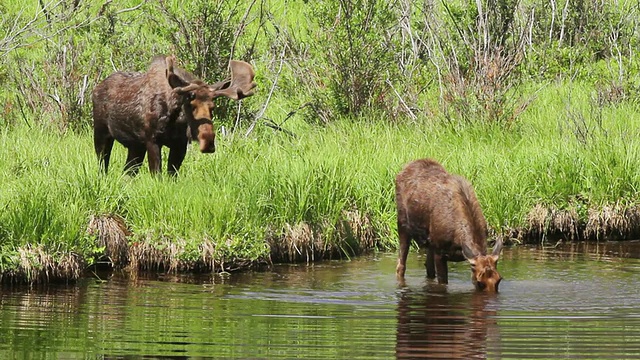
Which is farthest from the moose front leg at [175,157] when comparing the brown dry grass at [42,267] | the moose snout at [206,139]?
the brown dry grass at [42,267]

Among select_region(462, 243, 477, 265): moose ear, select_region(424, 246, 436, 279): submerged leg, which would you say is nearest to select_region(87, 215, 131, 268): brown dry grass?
select_region(424, 246, 436, 279): submerged leg

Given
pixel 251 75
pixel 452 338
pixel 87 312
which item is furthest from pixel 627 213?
pixel 87 312

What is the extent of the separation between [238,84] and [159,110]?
3.21 feet

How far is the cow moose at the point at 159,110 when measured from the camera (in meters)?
13.9

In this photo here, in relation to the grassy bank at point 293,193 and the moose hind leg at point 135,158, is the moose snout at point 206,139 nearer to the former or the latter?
the grassy bank at point 293,193

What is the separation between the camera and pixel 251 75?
567 inches

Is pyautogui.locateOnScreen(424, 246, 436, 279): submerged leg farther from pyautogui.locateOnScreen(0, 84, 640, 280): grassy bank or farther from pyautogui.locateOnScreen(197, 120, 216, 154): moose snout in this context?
pyautogui.locateOnScreen(197, 120, 216, 154): moose snout

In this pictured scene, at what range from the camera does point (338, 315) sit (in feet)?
33.7

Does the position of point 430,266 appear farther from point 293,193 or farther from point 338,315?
point 338,315

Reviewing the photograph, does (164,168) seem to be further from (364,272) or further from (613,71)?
(613,71)

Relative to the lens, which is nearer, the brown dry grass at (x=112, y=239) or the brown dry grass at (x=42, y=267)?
the brown dry grass at (x=42, y=267)

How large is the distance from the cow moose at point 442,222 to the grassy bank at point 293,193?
118cm

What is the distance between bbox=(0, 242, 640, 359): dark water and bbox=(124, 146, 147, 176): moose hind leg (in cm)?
304

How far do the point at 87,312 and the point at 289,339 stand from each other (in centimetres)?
211
